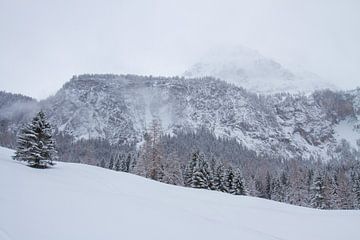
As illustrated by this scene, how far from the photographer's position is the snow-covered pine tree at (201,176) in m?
39.8

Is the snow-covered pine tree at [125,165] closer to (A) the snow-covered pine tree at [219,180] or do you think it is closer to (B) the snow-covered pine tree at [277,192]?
(A) the snow-covered pine tree at [219,180]

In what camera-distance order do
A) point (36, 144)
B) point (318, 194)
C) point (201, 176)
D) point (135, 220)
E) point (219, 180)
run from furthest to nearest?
point (318, 194), point (219, 180), point (201, 176), point (36, 144), point (135, 220)

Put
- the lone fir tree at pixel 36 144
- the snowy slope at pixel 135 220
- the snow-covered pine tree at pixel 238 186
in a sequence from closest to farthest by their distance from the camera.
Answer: the snowy slope at pixel 135 220 < the lone fir tree at pixel 36 144 < the snow-covered pine tree at pixel 238 186

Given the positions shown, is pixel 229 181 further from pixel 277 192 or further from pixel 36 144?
pixel 277 192

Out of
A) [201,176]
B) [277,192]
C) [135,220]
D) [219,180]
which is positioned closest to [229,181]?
[219,180]

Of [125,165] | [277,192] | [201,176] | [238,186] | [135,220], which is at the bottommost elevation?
[277,192]

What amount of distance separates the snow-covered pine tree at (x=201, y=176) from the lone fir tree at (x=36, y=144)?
1906cm

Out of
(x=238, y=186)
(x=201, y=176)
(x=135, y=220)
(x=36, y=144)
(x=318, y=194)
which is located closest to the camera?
(x=135, y=220)

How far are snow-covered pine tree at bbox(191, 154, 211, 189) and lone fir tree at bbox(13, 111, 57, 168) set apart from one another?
62.5ft

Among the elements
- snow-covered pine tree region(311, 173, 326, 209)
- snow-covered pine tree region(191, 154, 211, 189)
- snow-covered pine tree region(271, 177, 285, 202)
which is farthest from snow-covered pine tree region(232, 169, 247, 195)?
snow-covered pine tree region(271, 177, 285, 202)

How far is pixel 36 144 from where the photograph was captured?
2531 centimetres

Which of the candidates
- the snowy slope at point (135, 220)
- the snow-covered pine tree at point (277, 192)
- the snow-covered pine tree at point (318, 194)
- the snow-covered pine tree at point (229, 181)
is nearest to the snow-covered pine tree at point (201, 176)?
the snow-covered pine tree at point (229, 181)

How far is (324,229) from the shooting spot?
1280cm

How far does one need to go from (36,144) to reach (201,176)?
21.5 meters
